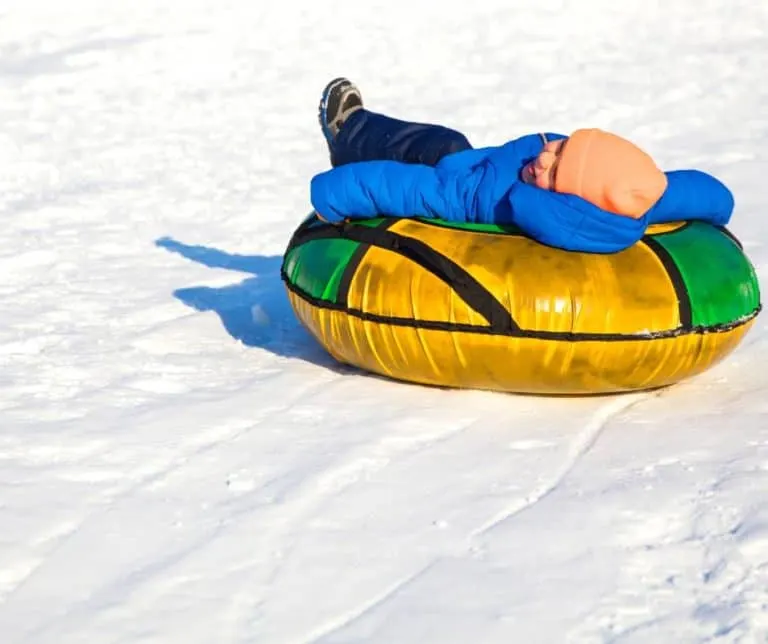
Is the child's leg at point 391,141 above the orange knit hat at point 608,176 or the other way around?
above

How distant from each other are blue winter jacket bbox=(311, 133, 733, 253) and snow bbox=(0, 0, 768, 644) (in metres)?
0.62

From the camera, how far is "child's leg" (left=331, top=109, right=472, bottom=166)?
5.43 m

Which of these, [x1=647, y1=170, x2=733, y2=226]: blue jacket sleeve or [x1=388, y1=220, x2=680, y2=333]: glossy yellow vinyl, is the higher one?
[x1=647, y1=170, x2=733, y2=226]: blue jacket sleeve

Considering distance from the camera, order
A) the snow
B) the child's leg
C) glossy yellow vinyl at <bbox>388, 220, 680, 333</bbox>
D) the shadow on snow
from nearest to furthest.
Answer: the snow, glossy yellow vinyl at <bbox>388, 220, 680, 333</bbox>, the child's leg, the shadow on snow

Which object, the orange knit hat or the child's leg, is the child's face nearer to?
the orange knit hat

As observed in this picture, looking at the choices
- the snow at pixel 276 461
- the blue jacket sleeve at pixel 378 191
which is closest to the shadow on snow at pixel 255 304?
the snow at pixel 276 461

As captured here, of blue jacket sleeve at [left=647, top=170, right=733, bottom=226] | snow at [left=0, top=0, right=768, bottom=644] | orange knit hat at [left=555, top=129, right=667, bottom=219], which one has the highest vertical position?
orange knit hat at [left=555, top=129, right=667, bottom=219]

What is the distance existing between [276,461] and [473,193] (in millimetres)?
1275

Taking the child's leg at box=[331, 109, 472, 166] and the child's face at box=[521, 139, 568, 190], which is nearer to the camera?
the child's face at box=[521, 139, 568, 190]

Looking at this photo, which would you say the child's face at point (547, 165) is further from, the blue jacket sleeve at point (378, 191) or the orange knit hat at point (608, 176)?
the blue jacket sleeve at point (378, 191)

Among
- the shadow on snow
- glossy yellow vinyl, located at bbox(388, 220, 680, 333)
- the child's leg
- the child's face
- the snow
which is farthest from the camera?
the shadow on snow

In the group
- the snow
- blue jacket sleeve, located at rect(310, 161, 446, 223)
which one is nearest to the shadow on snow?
the snow

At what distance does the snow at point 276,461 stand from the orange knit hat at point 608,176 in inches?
28.9

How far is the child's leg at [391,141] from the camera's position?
543cm
